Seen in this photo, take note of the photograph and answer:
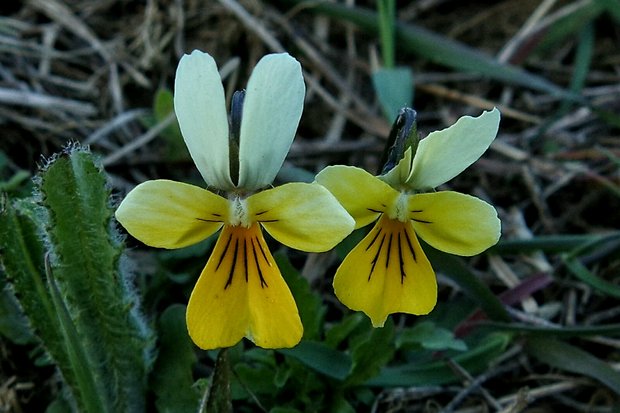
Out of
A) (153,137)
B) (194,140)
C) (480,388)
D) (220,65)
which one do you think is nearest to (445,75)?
(220,65)

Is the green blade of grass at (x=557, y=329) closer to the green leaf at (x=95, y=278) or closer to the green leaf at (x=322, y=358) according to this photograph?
the green leaf at (x=322, y=358)

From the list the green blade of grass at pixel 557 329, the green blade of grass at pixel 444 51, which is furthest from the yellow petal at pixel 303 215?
the green blade of grass at pixel 444 51

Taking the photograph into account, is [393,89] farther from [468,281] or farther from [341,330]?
[341,330]

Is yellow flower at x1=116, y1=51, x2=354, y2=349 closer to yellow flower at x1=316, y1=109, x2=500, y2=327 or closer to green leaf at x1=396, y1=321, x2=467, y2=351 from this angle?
yellow flower at x1=316, y1=109, x2=500, y2=327

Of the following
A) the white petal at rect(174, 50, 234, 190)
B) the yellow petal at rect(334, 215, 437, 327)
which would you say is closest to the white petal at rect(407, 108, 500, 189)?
the yellow petal at rect(334, 215, 437, 327)

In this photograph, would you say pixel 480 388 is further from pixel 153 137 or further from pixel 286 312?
pixel 153 137
